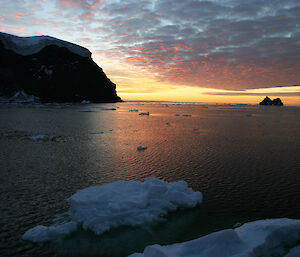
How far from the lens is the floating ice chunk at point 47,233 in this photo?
490 centimetres

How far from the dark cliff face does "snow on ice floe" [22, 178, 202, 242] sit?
307ft

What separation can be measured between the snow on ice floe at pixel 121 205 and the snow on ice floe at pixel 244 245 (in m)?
1.36

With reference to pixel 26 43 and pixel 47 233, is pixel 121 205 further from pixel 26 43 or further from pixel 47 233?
pixel 26 43

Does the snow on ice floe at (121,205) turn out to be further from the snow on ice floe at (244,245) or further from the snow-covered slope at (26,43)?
the snow-covered slope at (26,43)

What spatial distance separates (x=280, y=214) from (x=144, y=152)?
877 cm

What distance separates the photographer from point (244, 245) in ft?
13.5

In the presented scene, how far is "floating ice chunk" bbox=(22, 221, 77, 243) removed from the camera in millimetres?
4902

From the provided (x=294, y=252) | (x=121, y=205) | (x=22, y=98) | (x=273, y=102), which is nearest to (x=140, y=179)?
(x=121, y=205)

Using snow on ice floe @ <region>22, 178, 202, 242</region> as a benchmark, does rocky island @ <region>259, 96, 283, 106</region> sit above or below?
above

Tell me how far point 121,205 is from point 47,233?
1921 millimetres

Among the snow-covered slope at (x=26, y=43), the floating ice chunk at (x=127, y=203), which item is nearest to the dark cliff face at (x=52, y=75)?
the snow-covered slope at (x=26, y=43)

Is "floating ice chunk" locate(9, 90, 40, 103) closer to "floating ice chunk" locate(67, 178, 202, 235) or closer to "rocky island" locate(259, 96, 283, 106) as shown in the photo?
"floating ice chunk" locate(67, 178, 202, 235)

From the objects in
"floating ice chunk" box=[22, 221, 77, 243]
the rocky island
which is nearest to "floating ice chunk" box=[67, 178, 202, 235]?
"floating ice chunk" box=[22, 221, 77, 243]

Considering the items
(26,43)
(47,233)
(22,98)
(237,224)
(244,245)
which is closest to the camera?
(244,245)
